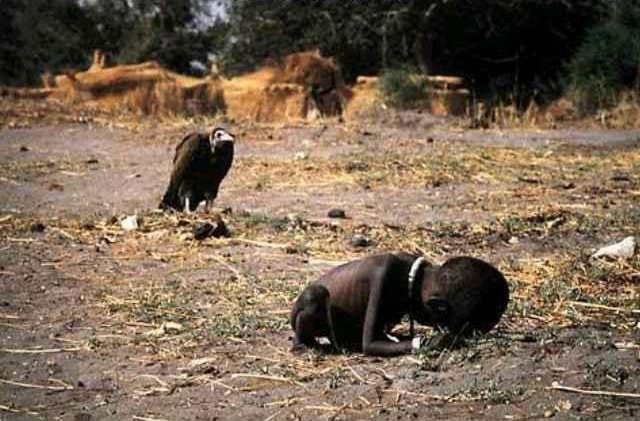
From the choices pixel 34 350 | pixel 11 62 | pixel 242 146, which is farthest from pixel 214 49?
pixel 34 350

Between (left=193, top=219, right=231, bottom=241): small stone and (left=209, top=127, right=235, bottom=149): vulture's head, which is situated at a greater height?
(left=209, top=127, right=235, bottom=149): vulture's head

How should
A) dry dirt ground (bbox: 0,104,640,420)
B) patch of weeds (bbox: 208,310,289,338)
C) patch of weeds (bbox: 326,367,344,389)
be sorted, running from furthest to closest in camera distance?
patch of weeds (bbox: 208,310,289,338)
patch of weeds (bbox: 326,367,344,389)
dry dirt ground (bbox: 0,104,640,420)

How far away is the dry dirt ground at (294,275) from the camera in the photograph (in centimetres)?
455

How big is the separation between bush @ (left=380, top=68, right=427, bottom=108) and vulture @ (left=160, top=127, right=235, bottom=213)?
10273 millimetres

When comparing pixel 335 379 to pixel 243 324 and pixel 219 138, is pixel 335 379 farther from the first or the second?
pixel 219 138

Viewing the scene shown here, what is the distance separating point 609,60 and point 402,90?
491cm

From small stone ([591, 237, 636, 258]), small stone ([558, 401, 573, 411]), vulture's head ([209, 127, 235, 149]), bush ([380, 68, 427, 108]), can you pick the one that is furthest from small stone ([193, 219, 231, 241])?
bush ([380, 68, 427, 108])

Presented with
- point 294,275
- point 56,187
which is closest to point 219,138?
point 294,275

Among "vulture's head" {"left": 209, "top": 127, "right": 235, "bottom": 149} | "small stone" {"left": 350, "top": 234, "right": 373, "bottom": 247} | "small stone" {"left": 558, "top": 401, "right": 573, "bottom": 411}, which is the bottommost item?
"small stone" {"left": 350, "top": 234, "right": 373, "bottom": 247}

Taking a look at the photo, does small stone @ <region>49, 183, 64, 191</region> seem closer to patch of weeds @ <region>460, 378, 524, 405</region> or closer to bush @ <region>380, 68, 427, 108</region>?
patch of weeds @ <region>460, 378, 524, 405</region>

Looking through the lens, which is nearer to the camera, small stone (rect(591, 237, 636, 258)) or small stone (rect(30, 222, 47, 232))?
small stone (rect(591, 237, 636, 258))

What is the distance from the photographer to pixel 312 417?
4332mm

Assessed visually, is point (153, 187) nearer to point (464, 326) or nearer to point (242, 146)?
point (242, 146)

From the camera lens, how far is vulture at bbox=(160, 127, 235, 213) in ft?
29.9
